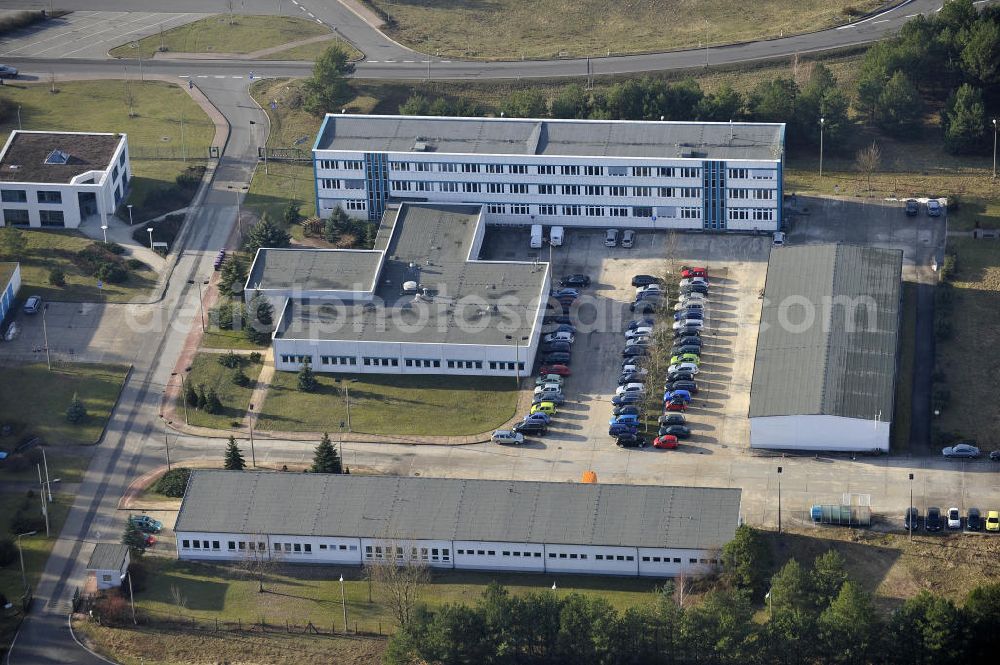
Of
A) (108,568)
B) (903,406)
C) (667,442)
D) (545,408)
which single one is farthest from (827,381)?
(108,568)

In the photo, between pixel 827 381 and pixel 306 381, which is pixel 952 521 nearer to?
pixel 827 381

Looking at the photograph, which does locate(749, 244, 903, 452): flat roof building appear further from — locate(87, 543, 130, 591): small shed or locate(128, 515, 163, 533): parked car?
locate(87, 543, 130, 591): small shed

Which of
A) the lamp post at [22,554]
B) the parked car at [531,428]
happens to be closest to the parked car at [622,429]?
the parked car at [531,428]

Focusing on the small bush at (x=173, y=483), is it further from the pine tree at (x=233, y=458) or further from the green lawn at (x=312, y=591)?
the green lawn at (x=312, y=591)

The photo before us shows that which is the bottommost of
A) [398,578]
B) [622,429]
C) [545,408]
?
[398,578]

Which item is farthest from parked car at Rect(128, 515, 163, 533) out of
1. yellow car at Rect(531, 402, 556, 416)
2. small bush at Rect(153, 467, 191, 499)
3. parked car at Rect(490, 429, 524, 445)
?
yellow car at Rect(531, 402, 556, 416)

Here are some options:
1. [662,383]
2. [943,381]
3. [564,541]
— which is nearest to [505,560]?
[564,541]

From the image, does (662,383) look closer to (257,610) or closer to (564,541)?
(564,541)
